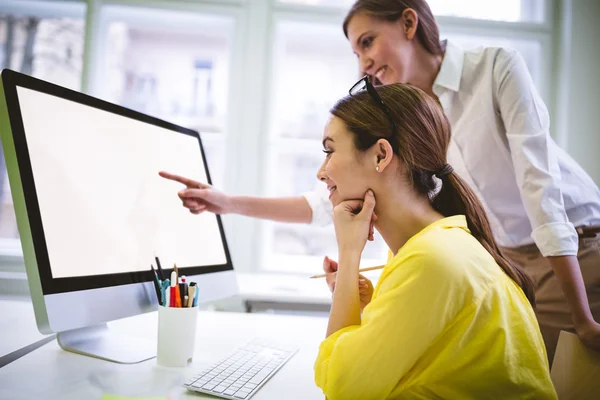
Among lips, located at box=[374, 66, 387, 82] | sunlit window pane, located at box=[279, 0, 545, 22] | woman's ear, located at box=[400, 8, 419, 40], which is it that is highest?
sunlit window pane, located at box=[279, 0, 545, 22]

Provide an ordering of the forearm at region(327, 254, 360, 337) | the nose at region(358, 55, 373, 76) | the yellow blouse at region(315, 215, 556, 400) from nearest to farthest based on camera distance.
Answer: the yellow blouse at region(315, 215, 556, 400), the forearm at region(327, 254, 360, 337), the nose at region(358, 55, 373, 76)

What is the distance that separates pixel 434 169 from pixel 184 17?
205 centimetres

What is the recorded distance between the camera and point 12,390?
63 cm

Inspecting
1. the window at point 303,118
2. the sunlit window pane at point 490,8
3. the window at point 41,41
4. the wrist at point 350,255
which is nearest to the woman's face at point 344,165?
the wrist at point 350,255

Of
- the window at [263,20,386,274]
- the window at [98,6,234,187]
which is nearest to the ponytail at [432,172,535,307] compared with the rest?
the window at [263,20,386,274]

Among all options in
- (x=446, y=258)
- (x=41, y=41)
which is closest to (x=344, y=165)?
(x=446, y=258)

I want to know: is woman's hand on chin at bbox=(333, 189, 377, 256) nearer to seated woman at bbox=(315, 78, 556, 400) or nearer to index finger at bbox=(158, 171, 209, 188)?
seated woman at bbox=(315, 78, 556, 400)

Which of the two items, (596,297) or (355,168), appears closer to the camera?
(355,168)

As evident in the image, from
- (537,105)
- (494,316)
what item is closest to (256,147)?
(537,105)

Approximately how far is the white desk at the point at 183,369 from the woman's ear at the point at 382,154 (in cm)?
41

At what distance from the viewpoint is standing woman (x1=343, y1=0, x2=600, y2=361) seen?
3.34ft

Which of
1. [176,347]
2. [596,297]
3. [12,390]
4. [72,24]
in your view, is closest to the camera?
[12,390]

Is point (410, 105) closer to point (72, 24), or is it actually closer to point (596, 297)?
point (596, 297)

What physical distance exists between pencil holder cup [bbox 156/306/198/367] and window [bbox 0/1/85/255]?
7.15 feet
